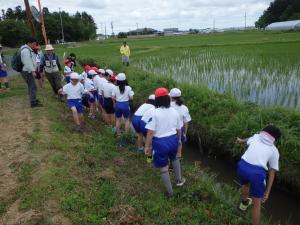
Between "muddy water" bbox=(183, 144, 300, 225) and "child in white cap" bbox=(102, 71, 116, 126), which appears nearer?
"muddy water" bbox=(183, 144, 300, 225)

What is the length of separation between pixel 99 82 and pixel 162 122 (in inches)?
161

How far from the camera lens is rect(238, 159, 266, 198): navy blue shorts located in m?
4.00

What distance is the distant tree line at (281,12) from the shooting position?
69250mm

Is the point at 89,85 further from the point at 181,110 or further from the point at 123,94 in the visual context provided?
the point at 181,110

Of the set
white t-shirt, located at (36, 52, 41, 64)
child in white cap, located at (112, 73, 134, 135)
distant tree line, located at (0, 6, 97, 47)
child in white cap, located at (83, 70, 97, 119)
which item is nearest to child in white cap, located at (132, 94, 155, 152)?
child in white cap, located at (112, 73, 134, 135)

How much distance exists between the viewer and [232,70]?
14.2 m

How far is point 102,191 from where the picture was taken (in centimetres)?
473

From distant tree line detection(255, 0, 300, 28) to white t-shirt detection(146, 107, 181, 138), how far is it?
2884 inches

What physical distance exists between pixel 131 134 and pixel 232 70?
8287mm

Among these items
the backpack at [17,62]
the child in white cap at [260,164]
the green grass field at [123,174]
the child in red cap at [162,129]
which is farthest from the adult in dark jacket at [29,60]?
the child in white cap at [260,164]

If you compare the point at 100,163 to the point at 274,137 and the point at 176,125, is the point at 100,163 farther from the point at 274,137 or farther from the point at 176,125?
the point at 274,137

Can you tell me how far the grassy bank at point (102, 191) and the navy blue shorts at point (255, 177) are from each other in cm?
58

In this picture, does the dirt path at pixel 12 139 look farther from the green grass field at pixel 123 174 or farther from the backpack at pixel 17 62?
the backpack at pixel 17 62

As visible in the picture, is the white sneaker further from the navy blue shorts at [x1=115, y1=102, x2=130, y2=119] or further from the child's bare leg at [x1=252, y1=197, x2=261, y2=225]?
the navy blue shorts at [x1=115, y1=102, x2=130, y2=119]
